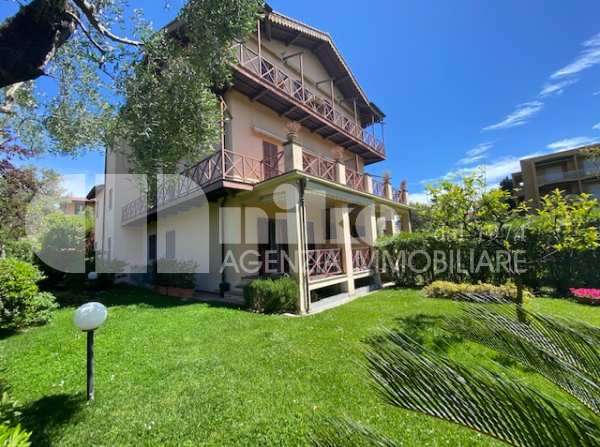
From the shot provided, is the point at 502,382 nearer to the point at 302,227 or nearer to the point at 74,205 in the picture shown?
the point at 302,227

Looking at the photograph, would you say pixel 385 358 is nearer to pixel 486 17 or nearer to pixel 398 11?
pixel 398 11

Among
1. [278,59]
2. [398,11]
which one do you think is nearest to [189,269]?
[278,59]

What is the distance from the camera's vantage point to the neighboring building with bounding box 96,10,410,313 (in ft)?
30.1

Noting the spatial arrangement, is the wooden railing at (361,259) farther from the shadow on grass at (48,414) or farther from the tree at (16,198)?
the tree at (16,198)

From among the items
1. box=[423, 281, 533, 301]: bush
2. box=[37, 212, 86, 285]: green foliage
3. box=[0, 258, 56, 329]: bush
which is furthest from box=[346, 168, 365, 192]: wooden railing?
box=[37, 212, 86, 285]: green foliage

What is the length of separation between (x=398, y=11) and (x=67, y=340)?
40.8ft

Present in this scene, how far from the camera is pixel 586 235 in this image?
548 cm

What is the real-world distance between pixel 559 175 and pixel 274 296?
3754cm

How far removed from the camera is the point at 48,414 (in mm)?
3379

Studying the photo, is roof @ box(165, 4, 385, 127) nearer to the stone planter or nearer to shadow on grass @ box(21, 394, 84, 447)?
the stone planter

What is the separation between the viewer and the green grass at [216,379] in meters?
2.91

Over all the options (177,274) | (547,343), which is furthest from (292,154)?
(547,343)

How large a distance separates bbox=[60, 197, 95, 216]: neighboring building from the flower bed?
31.6m

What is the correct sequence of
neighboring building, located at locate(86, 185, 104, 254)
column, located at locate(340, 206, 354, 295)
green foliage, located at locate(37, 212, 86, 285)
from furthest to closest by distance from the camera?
neighboring building, located at locate(86, 185, 104, 254), green foliage, located at locate(37, 212, 86, 285), column, located at locate(340, 206, 354, 295)
